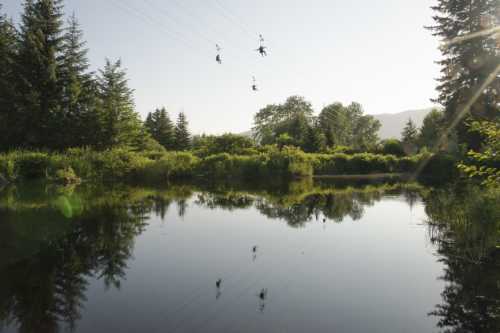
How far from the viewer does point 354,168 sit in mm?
41844

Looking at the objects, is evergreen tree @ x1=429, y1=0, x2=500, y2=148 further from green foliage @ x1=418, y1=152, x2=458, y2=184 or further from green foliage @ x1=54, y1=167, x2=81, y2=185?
green foliage @ x1=54, y1=167, x2=81, y2=185

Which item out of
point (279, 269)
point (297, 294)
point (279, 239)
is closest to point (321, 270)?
point (279, 269)

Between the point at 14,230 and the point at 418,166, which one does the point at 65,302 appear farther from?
the point at 418,166

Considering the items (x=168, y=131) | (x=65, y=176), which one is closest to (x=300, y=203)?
(x=65, y=176)

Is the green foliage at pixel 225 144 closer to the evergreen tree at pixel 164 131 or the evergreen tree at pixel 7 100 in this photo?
the evergreen tree at pixel 7 100

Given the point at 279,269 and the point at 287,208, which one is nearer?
the point at 279,269

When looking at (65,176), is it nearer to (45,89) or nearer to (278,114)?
(45,89)

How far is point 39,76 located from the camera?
34.9 m

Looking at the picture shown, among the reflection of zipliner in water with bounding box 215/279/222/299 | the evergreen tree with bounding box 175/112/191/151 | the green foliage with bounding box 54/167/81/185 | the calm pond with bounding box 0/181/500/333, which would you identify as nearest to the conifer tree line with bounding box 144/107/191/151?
the evergreen tree with bounding box 175/112/191/151

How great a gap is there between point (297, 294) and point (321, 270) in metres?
1.68

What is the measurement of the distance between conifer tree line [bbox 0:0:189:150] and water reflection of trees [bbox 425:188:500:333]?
3387 cm

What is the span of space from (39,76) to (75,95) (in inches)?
142

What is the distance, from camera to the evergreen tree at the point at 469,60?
3134cm

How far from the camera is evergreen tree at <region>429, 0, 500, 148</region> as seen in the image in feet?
103
